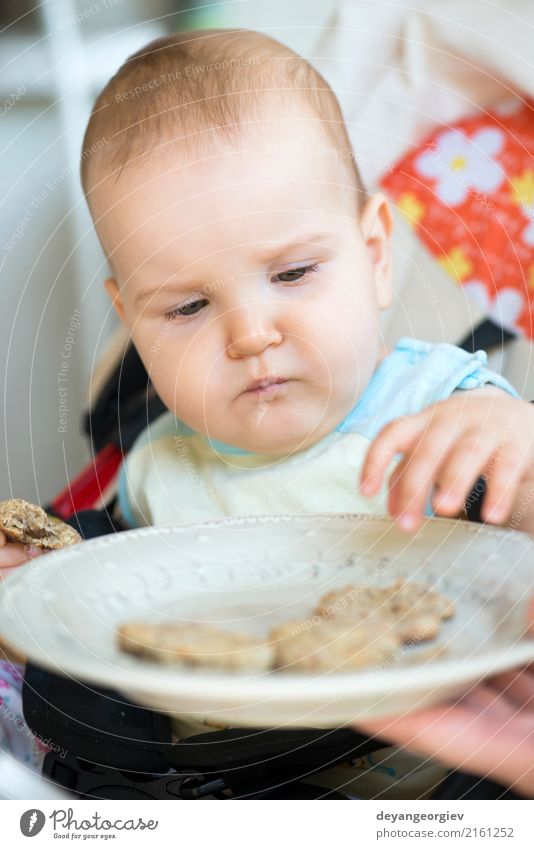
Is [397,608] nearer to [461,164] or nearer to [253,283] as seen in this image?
[253,283]

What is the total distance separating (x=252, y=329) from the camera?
0.32 metres

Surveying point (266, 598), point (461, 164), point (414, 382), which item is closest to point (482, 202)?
point (461, 164)

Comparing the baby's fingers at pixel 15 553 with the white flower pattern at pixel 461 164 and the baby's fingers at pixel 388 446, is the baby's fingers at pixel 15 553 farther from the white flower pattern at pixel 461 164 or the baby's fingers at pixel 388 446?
the white flower pattern at pixel 461 164

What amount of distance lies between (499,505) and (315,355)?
9cm

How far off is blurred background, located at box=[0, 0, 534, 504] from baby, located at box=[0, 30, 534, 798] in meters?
0.07

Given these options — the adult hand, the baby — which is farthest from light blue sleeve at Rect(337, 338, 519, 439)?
the adult hand

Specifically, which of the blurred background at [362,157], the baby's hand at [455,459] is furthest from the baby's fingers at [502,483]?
the blurred background at [362,157]

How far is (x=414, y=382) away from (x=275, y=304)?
0.07 m

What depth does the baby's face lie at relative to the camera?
1.04 feet

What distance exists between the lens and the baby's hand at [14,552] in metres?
0.34

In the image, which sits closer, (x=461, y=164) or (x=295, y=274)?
(x=295, y=274)

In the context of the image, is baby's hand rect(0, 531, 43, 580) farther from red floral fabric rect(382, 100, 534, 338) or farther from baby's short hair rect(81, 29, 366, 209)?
red floral fabric rect(382, 100, 534, 338)

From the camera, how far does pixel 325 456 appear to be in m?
0.36
